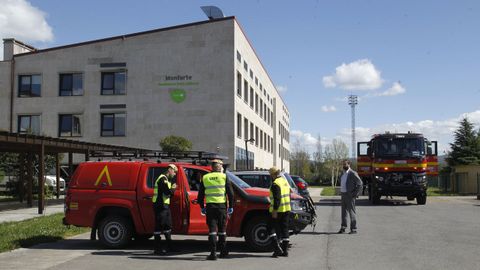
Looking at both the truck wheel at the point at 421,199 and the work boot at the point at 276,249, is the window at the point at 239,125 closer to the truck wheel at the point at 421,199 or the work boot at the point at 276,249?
the truck wheel at the point at 421,199

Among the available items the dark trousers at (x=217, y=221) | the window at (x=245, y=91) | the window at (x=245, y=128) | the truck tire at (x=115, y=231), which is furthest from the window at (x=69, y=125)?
the dark trousers at (x=217, y=221)

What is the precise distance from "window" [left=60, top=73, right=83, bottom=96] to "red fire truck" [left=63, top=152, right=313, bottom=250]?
A: 121ft

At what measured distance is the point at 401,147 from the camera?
24578 mm

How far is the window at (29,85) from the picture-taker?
157ft

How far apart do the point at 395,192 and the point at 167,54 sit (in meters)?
25.5

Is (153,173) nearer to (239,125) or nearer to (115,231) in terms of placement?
(115,231)

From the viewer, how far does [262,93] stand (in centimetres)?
6356

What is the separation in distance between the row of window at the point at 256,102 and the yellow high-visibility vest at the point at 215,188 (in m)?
36.4

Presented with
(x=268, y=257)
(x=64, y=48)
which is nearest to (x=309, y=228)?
(x=268, y=257)

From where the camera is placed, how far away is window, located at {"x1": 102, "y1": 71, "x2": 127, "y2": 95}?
46088 mm

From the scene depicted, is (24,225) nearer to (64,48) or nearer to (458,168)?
(64,48)

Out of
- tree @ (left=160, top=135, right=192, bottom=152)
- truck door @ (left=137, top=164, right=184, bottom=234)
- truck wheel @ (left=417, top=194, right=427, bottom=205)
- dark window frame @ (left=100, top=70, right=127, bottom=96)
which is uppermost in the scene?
dark window frame @ (left=100, top=70, right=127, bottom=96)

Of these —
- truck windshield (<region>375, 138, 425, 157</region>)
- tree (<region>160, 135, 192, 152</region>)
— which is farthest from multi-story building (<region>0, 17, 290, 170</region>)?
truck windshield (<region>375, 138, 425, 157</region>)

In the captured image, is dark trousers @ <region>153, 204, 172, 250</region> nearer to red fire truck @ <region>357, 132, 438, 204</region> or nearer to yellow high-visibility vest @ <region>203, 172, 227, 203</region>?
yellow high-visibility vest @ <region>203, 172, 227, 203</region>
